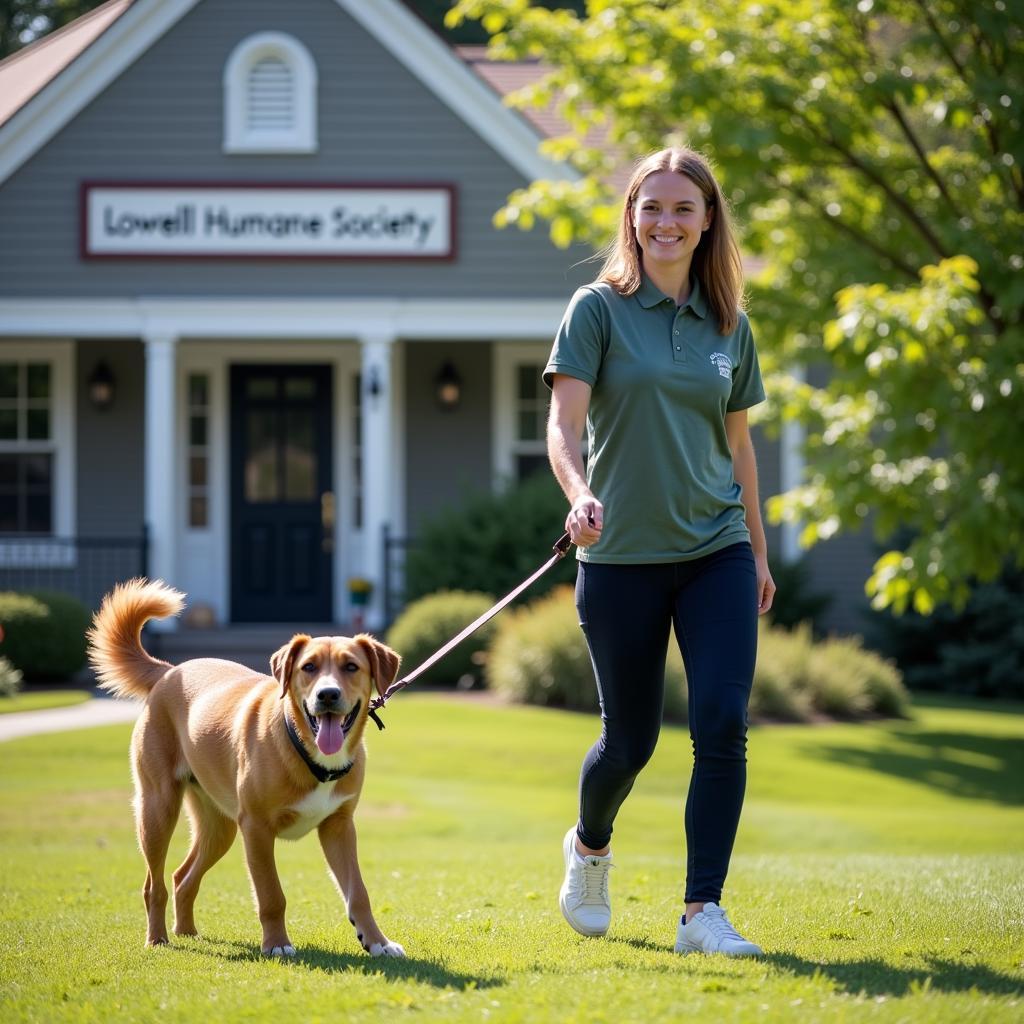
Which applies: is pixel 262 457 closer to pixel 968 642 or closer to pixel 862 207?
pixel 862 207

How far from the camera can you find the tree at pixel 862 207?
11.1 meters

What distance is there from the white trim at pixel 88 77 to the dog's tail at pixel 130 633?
480 inches

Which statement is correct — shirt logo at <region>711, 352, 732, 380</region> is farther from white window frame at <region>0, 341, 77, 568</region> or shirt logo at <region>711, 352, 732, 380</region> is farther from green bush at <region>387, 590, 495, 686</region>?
white window frame at <region>0, 341, 77, 568</region>

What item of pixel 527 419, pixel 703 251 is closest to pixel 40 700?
pixel 527 419

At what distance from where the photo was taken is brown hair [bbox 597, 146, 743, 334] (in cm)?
467

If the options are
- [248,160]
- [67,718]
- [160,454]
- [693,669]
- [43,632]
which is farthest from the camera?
[248,160]

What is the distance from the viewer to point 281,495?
57.5ft

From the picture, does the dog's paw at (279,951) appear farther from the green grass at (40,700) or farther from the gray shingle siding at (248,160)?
the gray shingle siding at (248,160)

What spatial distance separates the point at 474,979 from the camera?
13.8ft

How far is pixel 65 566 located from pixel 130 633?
11970 mm

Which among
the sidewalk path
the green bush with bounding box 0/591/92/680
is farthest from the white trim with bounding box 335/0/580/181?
the sidewalk path

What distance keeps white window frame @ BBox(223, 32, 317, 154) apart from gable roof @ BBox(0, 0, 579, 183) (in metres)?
0.72

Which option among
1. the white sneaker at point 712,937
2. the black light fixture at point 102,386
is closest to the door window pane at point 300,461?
the black light fixture at point 102,386

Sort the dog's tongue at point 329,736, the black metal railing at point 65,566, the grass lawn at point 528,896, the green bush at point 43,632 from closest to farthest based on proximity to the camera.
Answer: the grass lawn at point 528,896
the dog's tongue at point 329,736
the green bush at point 43,632
the black metal railing at point 65,566
